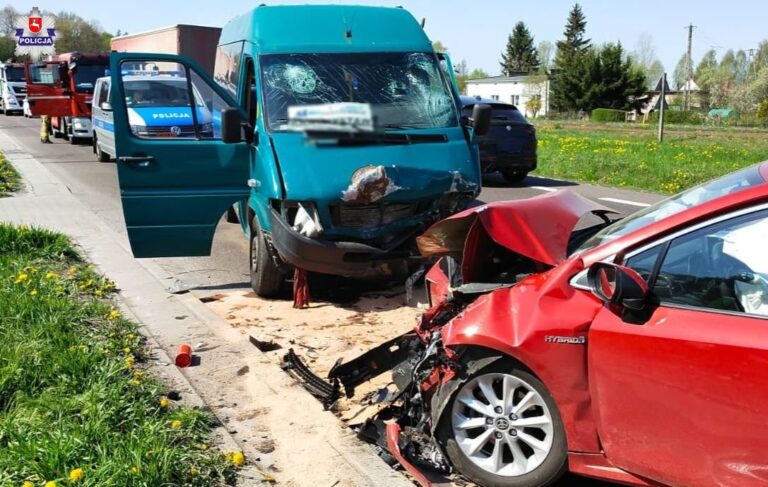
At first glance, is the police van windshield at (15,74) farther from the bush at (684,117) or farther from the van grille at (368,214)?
the van grille at (368,214)

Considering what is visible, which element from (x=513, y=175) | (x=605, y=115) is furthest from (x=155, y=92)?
(x=605, y=115)

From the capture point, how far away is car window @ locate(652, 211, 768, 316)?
10.5 feet

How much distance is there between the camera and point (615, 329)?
11.1 feet

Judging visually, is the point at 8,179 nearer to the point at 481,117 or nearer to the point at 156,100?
the point at 156,100

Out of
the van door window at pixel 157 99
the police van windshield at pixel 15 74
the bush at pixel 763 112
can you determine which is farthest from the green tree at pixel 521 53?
the van door window at pixel 157 99

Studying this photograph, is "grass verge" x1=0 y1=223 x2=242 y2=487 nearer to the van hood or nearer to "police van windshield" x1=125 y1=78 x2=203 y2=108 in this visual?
the van hood

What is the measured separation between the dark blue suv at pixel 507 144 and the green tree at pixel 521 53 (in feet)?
327

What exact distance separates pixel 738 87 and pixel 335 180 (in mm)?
60180

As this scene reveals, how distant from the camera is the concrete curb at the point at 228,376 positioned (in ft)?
13.4

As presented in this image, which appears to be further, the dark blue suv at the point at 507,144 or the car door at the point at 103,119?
the car door at the point at 103,119

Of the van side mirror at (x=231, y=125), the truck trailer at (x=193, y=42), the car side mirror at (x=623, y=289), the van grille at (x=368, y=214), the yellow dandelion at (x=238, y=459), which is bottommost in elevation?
the yellow dandelion at (x=238, y=459)

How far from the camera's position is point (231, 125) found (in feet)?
22.3

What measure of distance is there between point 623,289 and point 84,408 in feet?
9.14

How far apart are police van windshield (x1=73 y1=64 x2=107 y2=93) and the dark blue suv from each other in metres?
12.5
